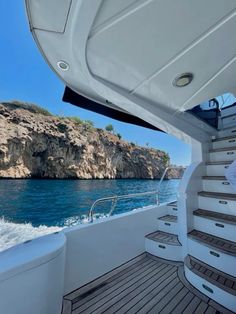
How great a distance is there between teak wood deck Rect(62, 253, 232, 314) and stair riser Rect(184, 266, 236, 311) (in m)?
0.04

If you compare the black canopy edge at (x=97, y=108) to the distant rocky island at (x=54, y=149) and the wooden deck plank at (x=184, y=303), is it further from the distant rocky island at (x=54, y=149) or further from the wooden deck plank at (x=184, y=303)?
the distant rocky island at (x=54, y=149)

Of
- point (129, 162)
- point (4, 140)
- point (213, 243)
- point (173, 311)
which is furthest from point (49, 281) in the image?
point (129, 162)

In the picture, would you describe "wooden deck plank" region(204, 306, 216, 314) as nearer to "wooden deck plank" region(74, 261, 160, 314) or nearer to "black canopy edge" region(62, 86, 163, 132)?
"wooden deck plank" region(74, 261, 160, 314)

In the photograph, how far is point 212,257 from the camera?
172 cm

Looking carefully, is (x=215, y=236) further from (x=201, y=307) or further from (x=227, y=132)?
(x=227, y=132)

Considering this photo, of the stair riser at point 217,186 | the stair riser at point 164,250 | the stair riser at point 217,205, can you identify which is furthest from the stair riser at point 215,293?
the stair riser at point 217,186

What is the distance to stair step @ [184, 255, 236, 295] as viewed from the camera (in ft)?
4.83

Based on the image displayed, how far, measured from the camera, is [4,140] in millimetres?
21500

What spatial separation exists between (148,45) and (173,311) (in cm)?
204

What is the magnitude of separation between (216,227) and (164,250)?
0.74 meters

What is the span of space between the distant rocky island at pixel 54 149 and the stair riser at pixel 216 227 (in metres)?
17.3

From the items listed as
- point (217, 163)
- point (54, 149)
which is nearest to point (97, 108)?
point (217, 163)

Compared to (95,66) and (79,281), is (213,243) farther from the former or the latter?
(95,66)

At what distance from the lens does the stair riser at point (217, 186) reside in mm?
2231
